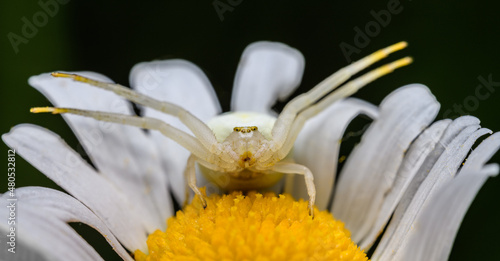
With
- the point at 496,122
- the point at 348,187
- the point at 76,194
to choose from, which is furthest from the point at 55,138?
the point at 496,122

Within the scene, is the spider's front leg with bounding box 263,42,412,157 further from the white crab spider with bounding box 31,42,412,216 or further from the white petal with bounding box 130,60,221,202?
the white petal with bounding box 130,60,221,202

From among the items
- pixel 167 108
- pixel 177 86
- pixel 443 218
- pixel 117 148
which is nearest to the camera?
pixel 443 218

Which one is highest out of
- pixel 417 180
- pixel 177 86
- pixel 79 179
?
pixel 177 86

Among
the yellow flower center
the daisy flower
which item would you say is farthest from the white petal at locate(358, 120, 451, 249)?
the yellow flower center

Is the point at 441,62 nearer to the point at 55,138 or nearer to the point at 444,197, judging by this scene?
the point at 444,197

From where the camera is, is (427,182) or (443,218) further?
(427,182)

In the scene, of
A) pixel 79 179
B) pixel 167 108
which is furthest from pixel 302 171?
pixel 79 179

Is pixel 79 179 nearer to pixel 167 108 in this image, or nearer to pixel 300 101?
pixel 167 108

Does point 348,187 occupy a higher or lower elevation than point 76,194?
lower
